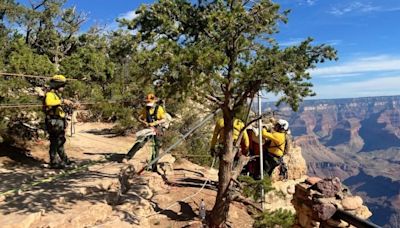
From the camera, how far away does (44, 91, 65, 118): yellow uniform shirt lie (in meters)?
10.0

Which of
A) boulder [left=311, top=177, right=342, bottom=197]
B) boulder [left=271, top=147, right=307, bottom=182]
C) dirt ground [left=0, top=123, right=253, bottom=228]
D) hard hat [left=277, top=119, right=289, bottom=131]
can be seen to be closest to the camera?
boulder [left=311, top=177, right=342, bottom=197]

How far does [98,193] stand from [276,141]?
4690 mm

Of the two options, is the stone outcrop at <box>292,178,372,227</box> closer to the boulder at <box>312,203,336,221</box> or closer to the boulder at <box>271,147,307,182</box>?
the boulder at <box>312,203,336,221</box>

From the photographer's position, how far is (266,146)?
11172mm

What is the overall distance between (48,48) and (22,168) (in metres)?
22.7

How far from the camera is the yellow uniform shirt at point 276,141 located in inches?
430

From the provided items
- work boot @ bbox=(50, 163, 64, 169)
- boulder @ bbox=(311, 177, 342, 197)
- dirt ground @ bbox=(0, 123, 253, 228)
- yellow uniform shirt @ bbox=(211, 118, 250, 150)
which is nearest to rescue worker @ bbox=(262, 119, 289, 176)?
yellow uniform shirt @ bbox=(211, 118, 250, 150)

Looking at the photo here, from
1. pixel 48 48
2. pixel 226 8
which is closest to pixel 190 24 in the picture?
pixel 226 8

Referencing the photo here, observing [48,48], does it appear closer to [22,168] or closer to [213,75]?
[22,168]

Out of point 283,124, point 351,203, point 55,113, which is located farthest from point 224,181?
point 55,113

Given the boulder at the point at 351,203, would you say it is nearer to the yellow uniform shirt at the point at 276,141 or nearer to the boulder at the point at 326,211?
the boulder at the point at 326,211

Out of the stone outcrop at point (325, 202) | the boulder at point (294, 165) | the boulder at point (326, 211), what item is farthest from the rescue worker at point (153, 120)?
the boulder at point (294, 165)

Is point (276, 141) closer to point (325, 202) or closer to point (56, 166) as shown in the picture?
point (325, 202)

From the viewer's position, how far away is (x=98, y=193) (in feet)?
30.4
